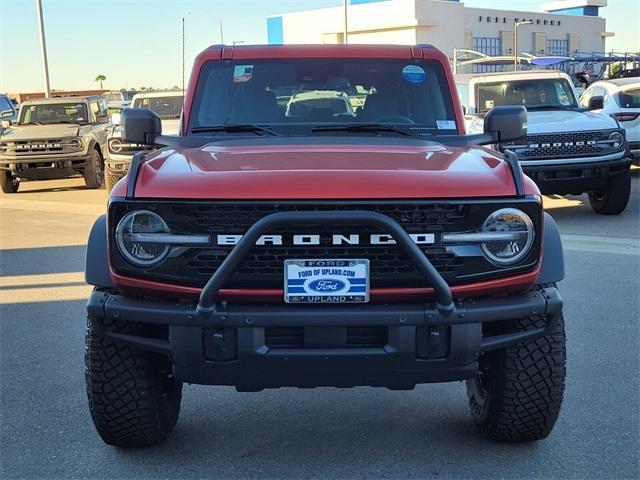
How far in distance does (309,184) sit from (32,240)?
7.74 m

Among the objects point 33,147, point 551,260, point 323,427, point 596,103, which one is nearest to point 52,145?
point 33,147

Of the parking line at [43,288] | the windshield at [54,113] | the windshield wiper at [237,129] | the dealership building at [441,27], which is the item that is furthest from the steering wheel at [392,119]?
the dealership building at [441,27]

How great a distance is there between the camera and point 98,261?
3186 millimetres

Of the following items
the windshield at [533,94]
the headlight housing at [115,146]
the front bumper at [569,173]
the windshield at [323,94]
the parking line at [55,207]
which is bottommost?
the parking line at [55,207]

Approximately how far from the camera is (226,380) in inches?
118

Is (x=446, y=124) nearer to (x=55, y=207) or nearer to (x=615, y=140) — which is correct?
(x=615, y=140)

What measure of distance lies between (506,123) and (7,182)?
13.3 meters

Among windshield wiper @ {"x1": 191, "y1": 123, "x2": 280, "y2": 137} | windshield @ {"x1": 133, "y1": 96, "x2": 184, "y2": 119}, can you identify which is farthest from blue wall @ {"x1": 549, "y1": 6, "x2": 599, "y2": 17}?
windshield wiper @ {"x1": 191, "y1": 123, "x2": 280, "y2": 137}

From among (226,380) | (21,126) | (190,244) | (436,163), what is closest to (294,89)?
(436,163)

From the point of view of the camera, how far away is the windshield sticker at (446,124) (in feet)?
14.0

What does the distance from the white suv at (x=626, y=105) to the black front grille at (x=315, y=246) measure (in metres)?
10.2

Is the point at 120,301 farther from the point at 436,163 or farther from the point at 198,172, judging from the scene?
the point at 436,163

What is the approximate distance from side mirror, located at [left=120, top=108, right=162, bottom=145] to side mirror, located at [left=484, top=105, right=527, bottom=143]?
67.4 inches

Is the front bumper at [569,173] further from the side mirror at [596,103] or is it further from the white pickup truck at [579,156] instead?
the side mirror at [596,103]
